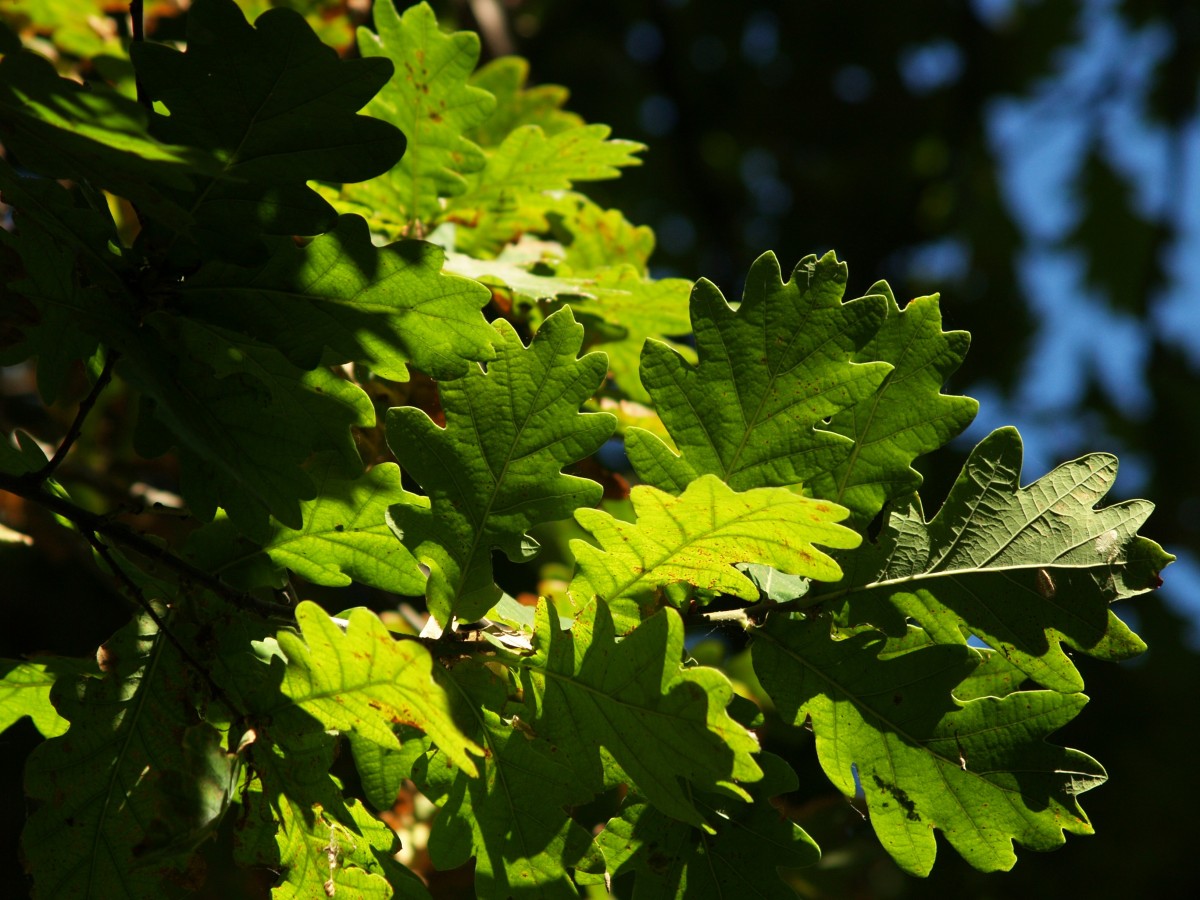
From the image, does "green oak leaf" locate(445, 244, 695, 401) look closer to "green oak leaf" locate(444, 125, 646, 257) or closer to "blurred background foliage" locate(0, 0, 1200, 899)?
"green oak leaf" locate(444, 125, 646, 257)

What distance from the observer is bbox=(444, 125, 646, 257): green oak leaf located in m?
1.77

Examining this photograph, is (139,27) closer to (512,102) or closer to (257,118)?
(257,118)

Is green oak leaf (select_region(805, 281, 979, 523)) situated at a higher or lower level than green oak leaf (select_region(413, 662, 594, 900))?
higher

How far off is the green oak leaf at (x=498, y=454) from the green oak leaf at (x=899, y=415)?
0.27m

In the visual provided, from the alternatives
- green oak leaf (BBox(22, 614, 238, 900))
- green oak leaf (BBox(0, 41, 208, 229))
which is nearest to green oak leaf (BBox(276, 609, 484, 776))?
green oak leaf (BBox(22, 614, 238, 900))

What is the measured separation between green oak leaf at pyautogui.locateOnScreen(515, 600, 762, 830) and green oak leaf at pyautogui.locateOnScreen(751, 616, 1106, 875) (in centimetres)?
16

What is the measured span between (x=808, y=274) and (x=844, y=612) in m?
0.39

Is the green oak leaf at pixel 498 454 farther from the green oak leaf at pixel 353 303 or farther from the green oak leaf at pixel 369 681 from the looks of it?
the green oak leaf at pixel 369 681

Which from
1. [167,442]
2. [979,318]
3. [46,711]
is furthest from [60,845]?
[979,318]

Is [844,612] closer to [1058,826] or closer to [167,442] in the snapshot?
[1058,826]

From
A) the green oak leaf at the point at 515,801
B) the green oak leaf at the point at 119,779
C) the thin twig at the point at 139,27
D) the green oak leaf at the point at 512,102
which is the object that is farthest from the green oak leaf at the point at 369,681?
the green oak leaf at the point at 512,102

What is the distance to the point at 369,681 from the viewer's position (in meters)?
0.99

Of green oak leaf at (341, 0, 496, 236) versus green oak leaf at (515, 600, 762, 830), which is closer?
green oak leaf at (515, 600, 762, 830)

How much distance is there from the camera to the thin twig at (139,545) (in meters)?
1.14
